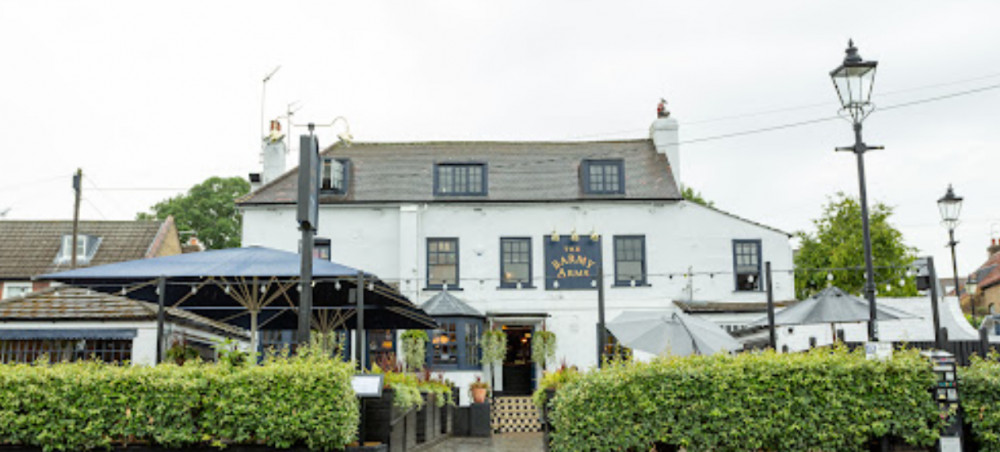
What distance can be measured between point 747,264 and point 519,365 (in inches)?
311

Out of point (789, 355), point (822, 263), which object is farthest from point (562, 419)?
point (822, 263)

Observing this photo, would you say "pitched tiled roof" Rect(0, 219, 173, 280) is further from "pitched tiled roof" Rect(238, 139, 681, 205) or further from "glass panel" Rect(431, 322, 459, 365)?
"glass panel" Rect(431, 322, 459, 365)

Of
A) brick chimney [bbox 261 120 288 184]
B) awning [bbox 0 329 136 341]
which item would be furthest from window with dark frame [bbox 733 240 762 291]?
awning [bbox 0 329 136 341]

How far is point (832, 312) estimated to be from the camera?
688 inches

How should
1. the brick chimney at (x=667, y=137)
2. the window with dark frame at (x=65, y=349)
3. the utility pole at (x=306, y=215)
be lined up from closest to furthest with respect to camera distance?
the utility pole at (x=306, y=215) → the window with dark frame at (x=65, y=349) → the brick chimney at (x=667, y=137)

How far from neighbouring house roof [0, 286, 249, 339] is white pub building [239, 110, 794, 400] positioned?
6.21 m

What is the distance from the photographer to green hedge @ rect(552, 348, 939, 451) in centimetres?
912

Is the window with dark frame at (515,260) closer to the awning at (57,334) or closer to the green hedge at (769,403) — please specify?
the awning at (57,334)

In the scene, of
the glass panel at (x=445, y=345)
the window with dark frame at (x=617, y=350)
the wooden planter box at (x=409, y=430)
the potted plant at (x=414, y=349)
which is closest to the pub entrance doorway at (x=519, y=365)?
the glass panel at (x=445, y=345)

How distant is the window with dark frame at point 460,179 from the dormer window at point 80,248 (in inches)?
761

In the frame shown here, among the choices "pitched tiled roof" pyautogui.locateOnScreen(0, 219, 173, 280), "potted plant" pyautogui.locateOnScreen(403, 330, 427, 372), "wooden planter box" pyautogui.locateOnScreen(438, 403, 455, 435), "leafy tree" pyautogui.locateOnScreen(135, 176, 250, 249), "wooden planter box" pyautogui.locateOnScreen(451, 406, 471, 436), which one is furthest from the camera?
"leafy tree" pyautogui.locateOnScreen(135, 176, 250, 249)

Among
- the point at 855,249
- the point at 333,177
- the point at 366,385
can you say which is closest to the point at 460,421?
the point at 333,177

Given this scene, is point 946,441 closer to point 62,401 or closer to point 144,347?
point 62,401

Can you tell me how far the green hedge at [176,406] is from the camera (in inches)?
367
